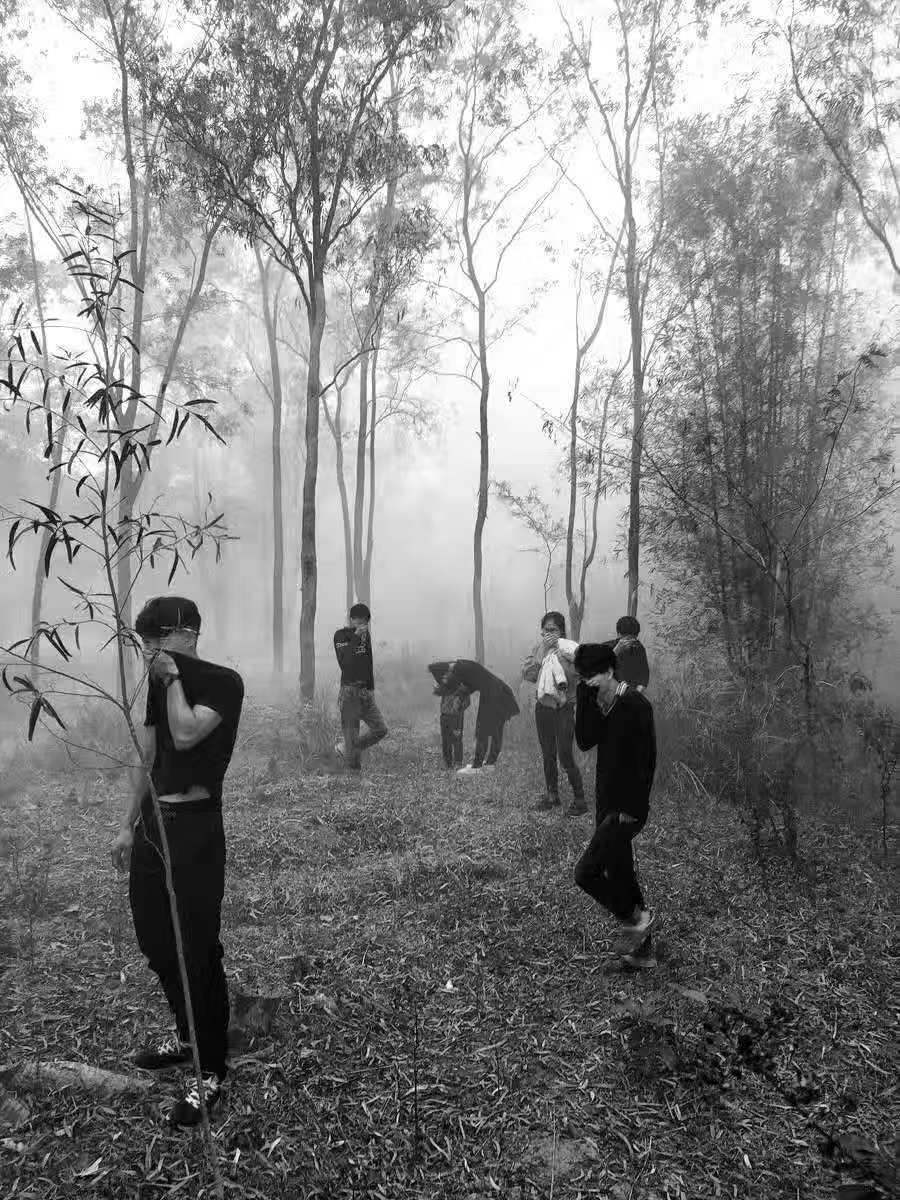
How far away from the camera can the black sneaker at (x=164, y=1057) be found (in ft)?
10.5

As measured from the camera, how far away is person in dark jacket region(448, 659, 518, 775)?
9094 millimetres

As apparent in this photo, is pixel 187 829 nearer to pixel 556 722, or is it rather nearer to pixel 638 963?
pixel 638 963

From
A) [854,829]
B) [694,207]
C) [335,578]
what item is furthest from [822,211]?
[335,578]

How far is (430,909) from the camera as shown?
503cm

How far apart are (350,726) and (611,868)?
5093 mm

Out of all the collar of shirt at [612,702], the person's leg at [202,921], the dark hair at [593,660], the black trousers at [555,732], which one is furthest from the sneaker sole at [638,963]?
the black trousers at [555,732]

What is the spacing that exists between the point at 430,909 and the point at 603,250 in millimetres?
16286

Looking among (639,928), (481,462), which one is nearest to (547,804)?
(639,928)

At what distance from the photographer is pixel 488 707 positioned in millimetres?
9102

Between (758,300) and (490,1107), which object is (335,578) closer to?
(758,300)

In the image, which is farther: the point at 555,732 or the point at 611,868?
the point at 555,732

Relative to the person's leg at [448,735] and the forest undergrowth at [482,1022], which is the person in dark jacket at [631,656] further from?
the person's leg at [448,735]

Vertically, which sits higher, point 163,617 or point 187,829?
point 163,617

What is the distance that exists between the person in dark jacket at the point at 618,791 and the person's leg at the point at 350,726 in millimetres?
4792
